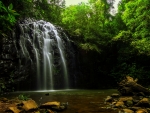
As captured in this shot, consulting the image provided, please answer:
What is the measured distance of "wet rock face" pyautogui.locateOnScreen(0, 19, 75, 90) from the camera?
565 inches

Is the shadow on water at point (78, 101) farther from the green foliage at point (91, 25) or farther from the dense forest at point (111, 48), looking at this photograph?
the green foliage at point (91, 25)

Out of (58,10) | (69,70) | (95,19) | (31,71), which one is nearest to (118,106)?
(31,71)

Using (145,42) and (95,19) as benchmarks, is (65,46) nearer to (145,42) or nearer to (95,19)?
(145,42)

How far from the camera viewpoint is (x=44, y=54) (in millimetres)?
17391

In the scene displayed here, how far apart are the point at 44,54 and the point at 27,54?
1798 millimetres

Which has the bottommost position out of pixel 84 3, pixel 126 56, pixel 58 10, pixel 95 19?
pixel 126 56

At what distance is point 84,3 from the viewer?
36188mm

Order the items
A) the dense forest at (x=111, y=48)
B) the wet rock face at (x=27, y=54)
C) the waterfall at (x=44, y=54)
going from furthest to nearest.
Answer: the dense forest at (x=111, y=48) → the waterfall at (x=44, y=54) → the wet rock face at (x=27, y=54)

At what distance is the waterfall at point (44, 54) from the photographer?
52.5 ft

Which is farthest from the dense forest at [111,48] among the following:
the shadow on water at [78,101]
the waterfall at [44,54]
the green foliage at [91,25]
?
the shadow on water at [78,101]

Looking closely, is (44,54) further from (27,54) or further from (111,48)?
(111,48)

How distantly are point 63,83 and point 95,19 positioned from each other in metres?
15.0

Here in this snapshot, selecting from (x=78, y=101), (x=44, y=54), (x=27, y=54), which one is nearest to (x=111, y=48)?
(x=44, y=54)

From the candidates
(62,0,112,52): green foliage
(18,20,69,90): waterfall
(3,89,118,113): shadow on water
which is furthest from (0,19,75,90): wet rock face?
(3,89,118,113): shadow on water
